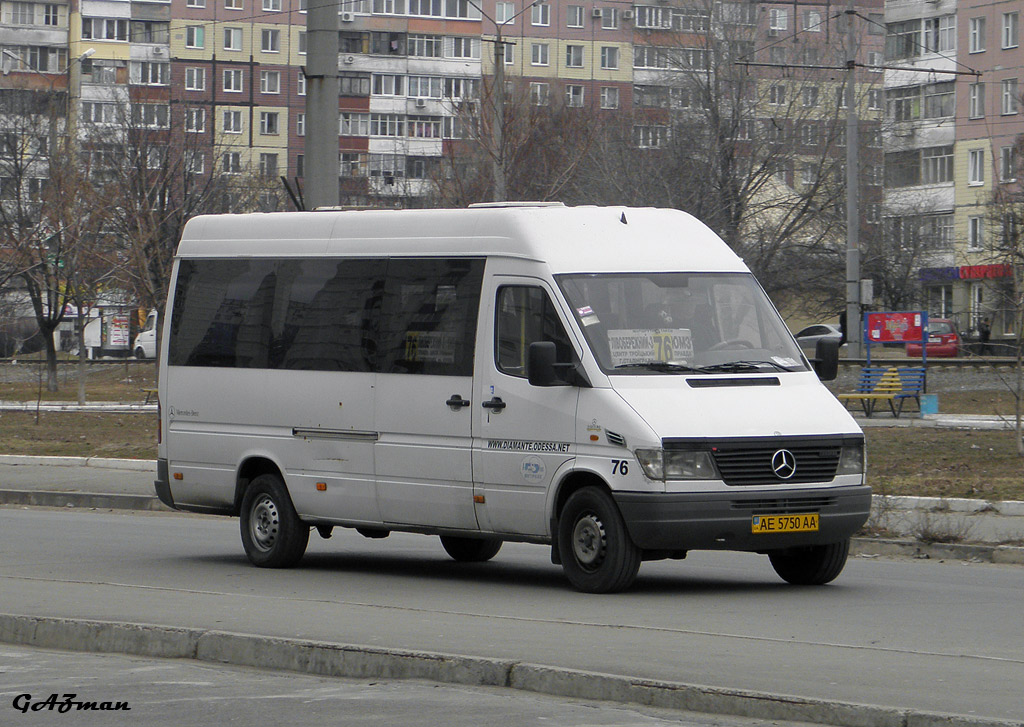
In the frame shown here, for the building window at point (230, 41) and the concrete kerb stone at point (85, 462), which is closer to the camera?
the concrete kerb stone at point (85, 462)

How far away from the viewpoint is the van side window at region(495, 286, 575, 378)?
11.7 m

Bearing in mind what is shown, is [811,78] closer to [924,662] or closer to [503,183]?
[503,183]

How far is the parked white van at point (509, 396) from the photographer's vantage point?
1103cm

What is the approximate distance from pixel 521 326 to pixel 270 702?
4789 millimetres

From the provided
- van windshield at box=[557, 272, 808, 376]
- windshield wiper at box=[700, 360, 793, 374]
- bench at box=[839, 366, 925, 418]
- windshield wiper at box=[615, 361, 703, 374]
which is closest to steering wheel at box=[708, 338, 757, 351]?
van windshield at box=[557, 272, 808, 376]

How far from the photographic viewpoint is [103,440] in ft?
95.7

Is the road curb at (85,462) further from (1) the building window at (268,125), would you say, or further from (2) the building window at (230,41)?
(2) the building window at (230,41)

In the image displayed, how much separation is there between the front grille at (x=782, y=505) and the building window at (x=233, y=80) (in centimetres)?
10143

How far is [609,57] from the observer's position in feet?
361

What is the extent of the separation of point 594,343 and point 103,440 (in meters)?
19.2

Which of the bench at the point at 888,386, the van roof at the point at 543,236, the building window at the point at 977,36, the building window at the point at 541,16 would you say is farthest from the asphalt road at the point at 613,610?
the building window at the point at 541,16

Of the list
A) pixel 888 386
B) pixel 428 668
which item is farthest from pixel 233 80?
pixel 428 668

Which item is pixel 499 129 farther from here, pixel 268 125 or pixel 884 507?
pixel 268 125

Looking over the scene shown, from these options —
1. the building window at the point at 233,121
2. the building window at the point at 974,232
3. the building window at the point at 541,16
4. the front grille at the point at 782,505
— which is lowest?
the front grille at the point at 782,505
